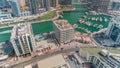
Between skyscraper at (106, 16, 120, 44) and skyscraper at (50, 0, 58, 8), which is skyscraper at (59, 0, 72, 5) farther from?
skyscraper at (106, 16, 120, 44)

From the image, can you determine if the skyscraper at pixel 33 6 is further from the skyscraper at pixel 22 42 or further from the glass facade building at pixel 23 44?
the glass facade building at pixel 23 44

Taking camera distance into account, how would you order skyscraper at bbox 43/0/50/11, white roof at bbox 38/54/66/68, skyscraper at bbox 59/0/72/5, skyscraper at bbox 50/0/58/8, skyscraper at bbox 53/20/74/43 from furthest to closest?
skyscraper at bbox 59/0/72/5 < skyscraper at bbox 50/0/58/8 < skyscraper at bbox 43/0/50/11 < skyscraper at bbox 53/20/74/43 < white roof at bbox 38/54/66/68

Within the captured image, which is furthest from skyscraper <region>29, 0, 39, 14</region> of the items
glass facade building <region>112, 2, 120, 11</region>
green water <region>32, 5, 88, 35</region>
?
glass facade building <region>112, 2, 120, 11</region>

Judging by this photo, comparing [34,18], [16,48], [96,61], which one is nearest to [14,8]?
[34,18]

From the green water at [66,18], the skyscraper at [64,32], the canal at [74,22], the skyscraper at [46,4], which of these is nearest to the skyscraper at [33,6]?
the skyscraper at [46,4]

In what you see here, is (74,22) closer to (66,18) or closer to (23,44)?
(66,18)

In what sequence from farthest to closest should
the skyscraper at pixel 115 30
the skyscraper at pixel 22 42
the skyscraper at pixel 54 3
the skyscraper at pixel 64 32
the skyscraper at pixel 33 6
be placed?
1. the skyscraper at pixel 54 3
2. the skyscraper at pixel 33 6
3. the skyscraper at pixel 115 30
4. the skyscraper at pixel 64 32
5. the skyscraper at pixel 22 42

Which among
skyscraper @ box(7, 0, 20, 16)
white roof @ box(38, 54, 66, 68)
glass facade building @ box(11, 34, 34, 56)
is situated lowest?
white roof @ box(38, 54, 66, 68)

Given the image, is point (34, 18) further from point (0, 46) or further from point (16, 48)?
point (16, 48)

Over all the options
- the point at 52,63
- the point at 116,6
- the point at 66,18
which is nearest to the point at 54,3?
the point at 66,18
